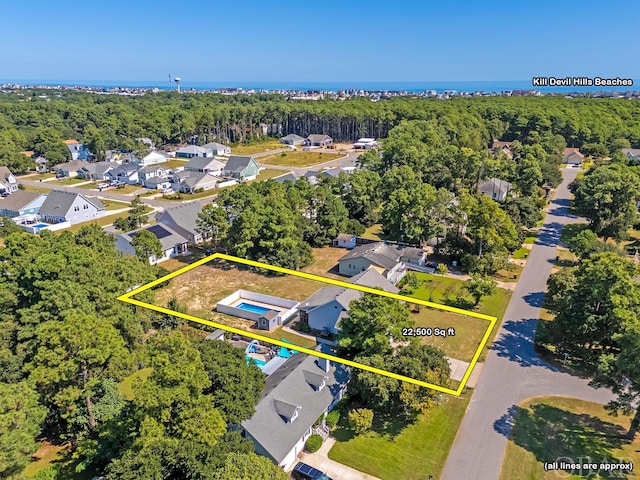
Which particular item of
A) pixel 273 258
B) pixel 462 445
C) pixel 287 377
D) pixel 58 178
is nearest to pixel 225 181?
pixel 58 178

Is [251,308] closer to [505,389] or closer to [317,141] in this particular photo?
[505,389]

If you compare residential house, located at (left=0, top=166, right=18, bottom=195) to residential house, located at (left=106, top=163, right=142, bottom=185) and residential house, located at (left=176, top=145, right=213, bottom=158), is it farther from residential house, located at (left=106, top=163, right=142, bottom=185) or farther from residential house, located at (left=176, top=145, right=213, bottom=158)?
residential house, located at (left=176, top=145, right=213, bottom=158)

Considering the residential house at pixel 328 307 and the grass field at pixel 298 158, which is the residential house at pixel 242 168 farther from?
the residential house at pixel 328 307

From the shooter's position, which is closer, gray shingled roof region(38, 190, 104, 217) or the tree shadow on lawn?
the tree shadow on lawn

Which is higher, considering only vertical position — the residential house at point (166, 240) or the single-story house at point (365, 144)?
the single-story house at point (365, 144)

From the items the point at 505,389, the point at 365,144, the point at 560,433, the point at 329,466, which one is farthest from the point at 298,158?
the point at 329,466

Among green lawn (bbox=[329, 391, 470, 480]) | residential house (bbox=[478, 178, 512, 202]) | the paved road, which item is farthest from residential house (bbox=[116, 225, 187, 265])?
residential house (bbox=[478, 178, 512, 202])

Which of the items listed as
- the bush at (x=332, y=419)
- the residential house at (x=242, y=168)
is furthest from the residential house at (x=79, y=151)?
the bush at (x=332, y=419)
